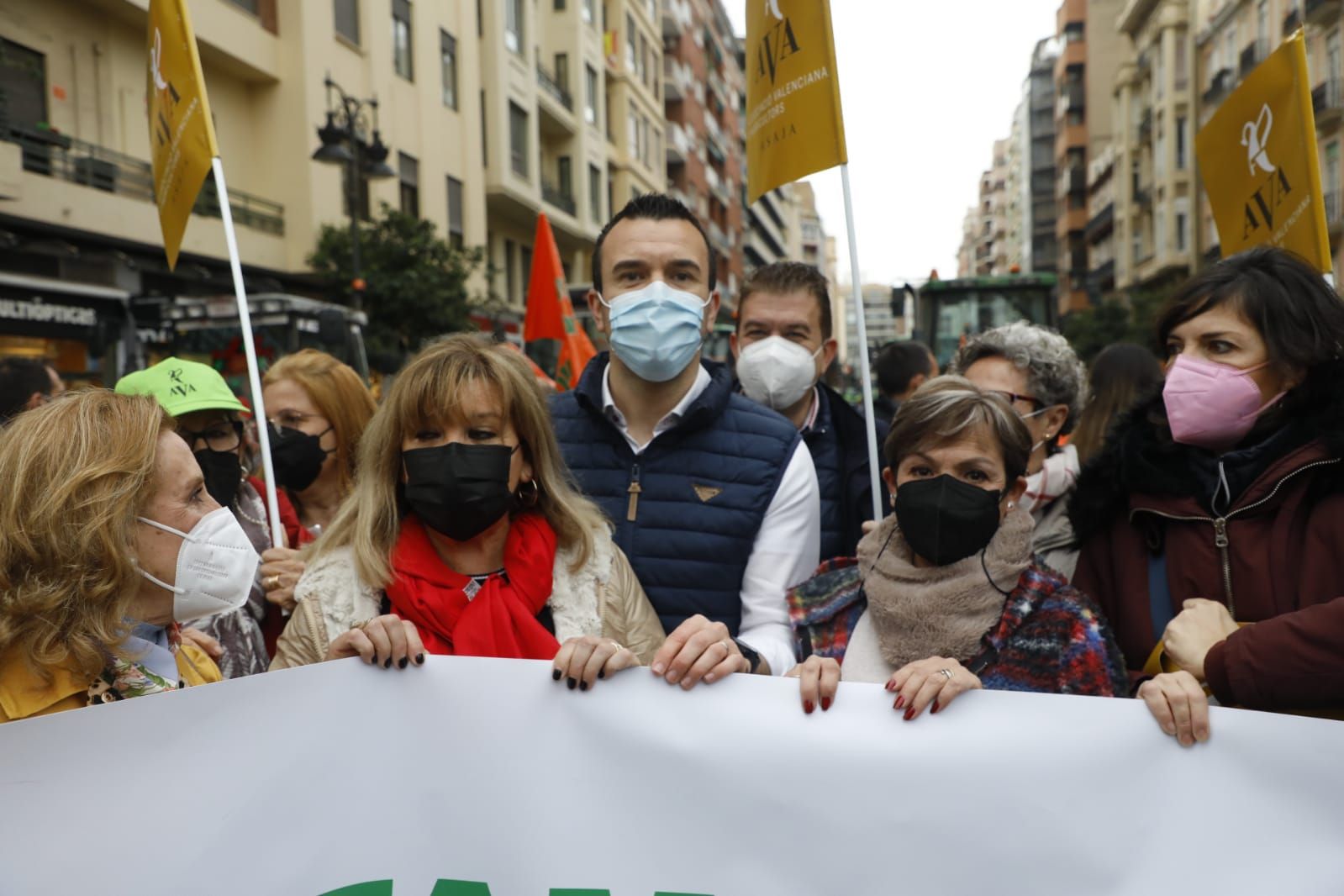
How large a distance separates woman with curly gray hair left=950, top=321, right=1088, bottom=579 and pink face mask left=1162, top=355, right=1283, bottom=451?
0.88 metres

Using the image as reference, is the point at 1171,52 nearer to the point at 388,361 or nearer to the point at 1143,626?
the point at 388,361

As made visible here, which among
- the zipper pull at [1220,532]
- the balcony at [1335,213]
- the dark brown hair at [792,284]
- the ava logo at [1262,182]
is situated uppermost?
the balcony at [1335,213]

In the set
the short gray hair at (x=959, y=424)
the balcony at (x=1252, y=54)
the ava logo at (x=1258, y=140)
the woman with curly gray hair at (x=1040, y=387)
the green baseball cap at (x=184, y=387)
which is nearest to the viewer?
the short gray hair at (x=959, y=424)

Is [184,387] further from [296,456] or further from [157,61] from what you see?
[157,61]

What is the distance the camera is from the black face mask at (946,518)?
229cm

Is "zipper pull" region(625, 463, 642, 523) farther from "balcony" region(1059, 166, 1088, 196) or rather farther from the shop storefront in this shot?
"balcony" region(1059, 166, 1088, 196)

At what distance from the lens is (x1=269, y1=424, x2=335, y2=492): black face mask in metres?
3.53

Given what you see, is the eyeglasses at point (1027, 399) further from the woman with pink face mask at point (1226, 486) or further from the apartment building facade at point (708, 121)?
the apartment building facade at point (708, 121)

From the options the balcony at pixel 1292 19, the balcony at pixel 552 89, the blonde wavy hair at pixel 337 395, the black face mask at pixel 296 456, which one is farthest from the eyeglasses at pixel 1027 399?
the balcony at pixel 1292 19

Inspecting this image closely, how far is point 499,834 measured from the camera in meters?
1.99

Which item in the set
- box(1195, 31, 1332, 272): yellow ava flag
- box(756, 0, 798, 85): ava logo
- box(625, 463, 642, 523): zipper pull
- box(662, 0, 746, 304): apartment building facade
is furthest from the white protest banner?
box(662, 0, 746, 304): apartment building facade

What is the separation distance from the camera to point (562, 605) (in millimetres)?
2385

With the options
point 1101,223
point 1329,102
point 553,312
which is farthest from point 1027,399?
point 1101,223

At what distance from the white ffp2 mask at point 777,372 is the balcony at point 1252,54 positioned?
3736cm
